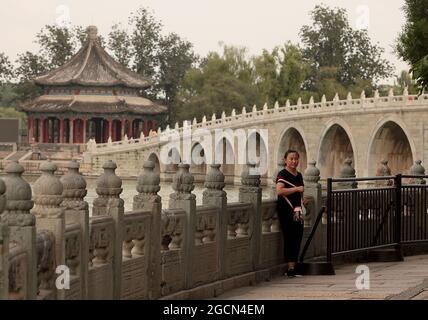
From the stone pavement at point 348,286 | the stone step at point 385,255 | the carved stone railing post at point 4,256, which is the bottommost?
the stone pavement at point 348,286

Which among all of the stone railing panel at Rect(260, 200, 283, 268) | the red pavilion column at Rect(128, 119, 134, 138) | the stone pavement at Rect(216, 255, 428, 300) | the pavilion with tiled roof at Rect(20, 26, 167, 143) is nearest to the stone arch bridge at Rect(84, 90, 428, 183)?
the pavilion with tiled roof at Rect(20, 26, 167, 143)

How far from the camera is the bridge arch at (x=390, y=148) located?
213ft

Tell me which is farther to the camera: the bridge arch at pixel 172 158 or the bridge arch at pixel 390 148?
the bridge arch at pixel 172 158

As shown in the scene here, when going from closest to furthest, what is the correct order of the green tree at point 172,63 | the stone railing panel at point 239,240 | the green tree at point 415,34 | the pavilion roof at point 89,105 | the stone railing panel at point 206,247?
the stone railing panel at point 206,247, the stone railing panel at point 239,240, the green tree at point 415,34, the pavilion roof at point 89,105, the green tree at point 172,63

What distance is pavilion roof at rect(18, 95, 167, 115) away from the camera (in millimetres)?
84250

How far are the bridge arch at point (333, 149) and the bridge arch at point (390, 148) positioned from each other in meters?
1.67

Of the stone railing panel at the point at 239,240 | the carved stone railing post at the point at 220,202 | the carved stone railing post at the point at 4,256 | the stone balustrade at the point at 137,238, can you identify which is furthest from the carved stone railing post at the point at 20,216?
the stone railing panel at the point at 239,240

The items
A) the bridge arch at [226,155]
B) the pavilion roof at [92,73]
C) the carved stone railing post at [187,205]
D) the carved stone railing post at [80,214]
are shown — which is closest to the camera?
the carved stone railing post at [80,214]

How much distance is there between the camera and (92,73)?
284 ft

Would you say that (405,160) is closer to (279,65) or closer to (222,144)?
(222,144)

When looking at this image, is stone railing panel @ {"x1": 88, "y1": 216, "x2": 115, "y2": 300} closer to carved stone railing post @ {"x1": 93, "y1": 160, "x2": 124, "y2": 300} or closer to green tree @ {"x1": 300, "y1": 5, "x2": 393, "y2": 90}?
carved stone railing post @ {"x1": 93, "y1": 160, "x2": 124, "y2": 300}

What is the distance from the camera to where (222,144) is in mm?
74000

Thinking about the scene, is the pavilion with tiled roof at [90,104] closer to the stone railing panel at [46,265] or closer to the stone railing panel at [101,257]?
the stone railing panel at [101,257]
